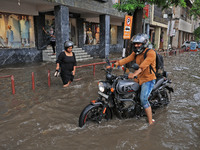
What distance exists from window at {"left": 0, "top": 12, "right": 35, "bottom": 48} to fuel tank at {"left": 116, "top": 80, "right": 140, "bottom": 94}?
10280 millimetres

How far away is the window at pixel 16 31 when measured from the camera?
36.6 feet

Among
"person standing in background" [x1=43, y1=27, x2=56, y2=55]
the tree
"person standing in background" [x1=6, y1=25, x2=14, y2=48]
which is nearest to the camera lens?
the tree

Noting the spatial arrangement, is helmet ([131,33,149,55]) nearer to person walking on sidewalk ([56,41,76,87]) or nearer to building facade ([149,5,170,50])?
person walking on sidewalk ([56,41,76,87])

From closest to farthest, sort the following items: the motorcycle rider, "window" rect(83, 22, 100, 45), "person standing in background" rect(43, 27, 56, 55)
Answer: the motorcycle rider, "person standing in background" rect(43, 27, 56, 55), "window" rect(83, 22, 100, 45)

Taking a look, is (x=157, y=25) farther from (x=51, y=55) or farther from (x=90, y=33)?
(x=51, y=55)

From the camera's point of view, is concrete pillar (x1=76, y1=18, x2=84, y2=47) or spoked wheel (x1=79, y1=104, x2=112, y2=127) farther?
concrete pillar (x1=76, y1=18, x2=84, y2=47)

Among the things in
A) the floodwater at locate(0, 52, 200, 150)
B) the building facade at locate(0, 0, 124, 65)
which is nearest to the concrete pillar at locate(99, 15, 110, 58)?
the building facade at locate(0, 0, 124, 65)

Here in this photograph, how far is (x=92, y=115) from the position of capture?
3691 mm

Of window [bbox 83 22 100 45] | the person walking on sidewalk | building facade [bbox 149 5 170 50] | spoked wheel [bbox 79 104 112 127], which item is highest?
building facade [bbox 149 5 170 50]

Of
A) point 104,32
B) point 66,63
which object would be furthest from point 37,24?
point 66,63

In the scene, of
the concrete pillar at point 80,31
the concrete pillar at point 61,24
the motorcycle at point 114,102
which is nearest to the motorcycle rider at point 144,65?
the motorcycle at point 114,102

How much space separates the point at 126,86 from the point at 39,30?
11.2 meters

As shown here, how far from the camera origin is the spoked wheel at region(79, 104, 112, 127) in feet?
11.5

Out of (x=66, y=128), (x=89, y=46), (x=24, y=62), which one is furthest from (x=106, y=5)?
(x=66, y=128)
